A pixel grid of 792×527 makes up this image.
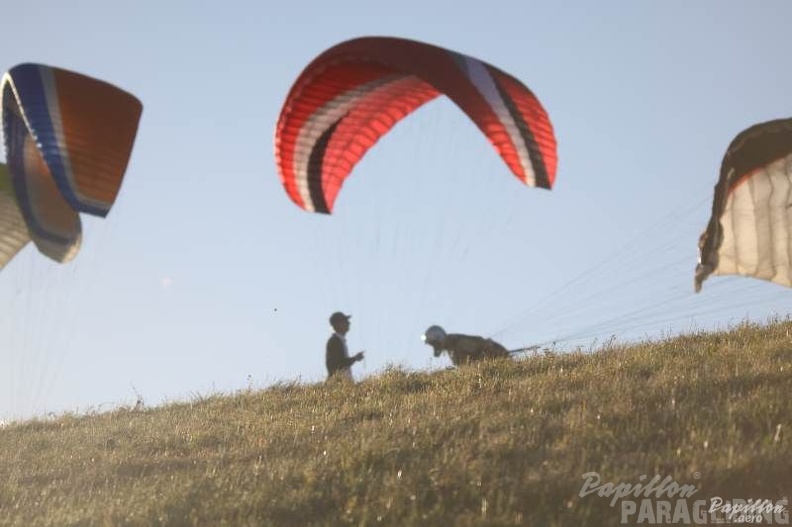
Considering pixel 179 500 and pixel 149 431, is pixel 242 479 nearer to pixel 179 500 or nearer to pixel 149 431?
pixel 179 500

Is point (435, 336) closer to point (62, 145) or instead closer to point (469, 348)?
point (469, 348)

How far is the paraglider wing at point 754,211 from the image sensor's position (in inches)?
559

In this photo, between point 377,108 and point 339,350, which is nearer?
point 377,108

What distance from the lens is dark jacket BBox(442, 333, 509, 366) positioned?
722 inches

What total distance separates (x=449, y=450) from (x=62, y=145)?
846 centimetres

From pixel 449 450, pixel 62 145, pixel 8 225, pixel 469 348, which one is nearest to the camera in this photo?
pixel 449 450

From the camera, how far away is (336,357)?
60.2 ft

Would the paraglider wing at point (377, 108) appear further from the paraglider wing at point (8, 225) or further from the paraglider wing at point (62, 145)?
the paraglider wing at point (8, 225)

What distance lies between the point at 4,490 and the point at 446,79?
279 inches

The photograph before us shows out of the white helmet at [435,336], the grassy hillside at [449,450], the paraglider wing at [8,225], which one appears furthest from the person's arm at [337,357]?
the paraglider wing at [8,225]

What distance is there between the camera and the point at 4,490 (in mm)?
11672

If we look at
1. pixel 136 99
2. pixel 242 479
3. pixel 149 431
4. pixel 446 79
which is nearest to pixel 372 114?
pixel 446 79

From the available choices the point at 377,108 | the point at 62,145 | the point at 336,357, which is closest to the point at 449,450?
the point at 377,108

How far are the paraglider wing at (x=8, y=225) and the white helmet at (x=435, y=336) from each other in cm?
710
